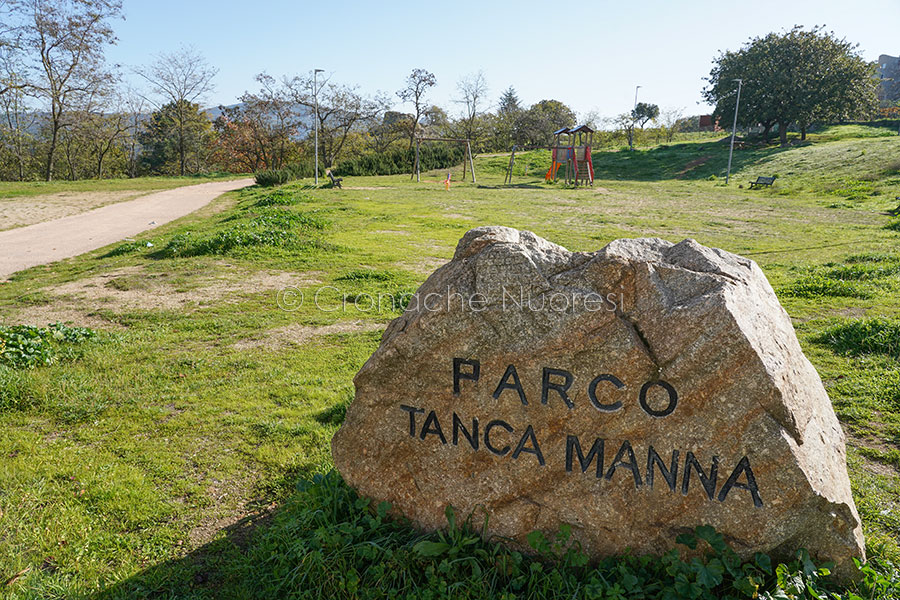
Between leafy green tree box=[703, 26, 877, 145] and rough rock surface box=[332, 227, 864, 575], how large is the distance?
45.5 metres

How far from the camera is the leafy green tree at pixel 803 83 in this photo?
40312mm

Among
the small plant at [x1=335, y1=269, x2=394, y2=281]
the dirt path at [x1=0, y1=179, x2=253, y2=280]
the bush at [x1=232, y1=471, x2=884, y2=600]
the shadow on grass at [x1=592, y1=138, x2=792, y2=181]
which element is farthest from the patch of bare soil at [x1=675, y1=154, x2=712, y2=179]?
the bush at [x1=232, y1=471, x2=884, y2=600]

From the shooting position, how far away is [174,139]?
48.4m

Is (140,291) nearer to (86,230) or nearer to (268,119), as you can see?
(86,230)

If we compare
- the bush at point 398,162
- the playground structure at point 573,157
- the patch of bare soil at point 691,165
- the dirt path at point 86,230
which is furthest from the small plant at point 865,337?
the patch of bare soil at point 691,165

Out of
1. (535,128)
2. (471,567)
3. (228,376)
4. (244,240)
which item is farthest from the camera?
(535,128)

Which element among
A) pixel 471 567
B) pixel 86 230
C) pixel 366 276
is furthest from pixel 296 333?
pixel 86 230

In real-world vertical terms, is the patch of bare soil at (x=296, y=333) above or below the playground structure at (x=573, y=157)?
below

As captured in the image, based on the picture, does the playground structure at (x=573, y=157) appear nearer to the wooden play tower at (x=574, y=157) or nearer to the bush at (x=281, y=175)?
the wooden play tower at (x=574, y=157)

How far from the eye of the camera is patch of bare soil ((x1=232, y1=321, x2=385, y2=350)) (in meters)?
6.91

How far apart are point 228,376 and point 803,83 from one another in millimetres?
45920

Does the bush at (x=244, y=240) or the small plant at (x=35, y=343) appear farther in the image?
the bush at (x=244, y=240)

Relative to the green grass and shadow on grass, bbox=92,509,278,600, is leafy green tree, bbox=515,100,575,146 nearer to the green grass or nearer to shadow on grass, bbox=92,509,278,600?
the green grass

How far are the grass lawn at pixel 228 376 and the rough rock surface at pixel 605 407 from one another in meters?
0.90
